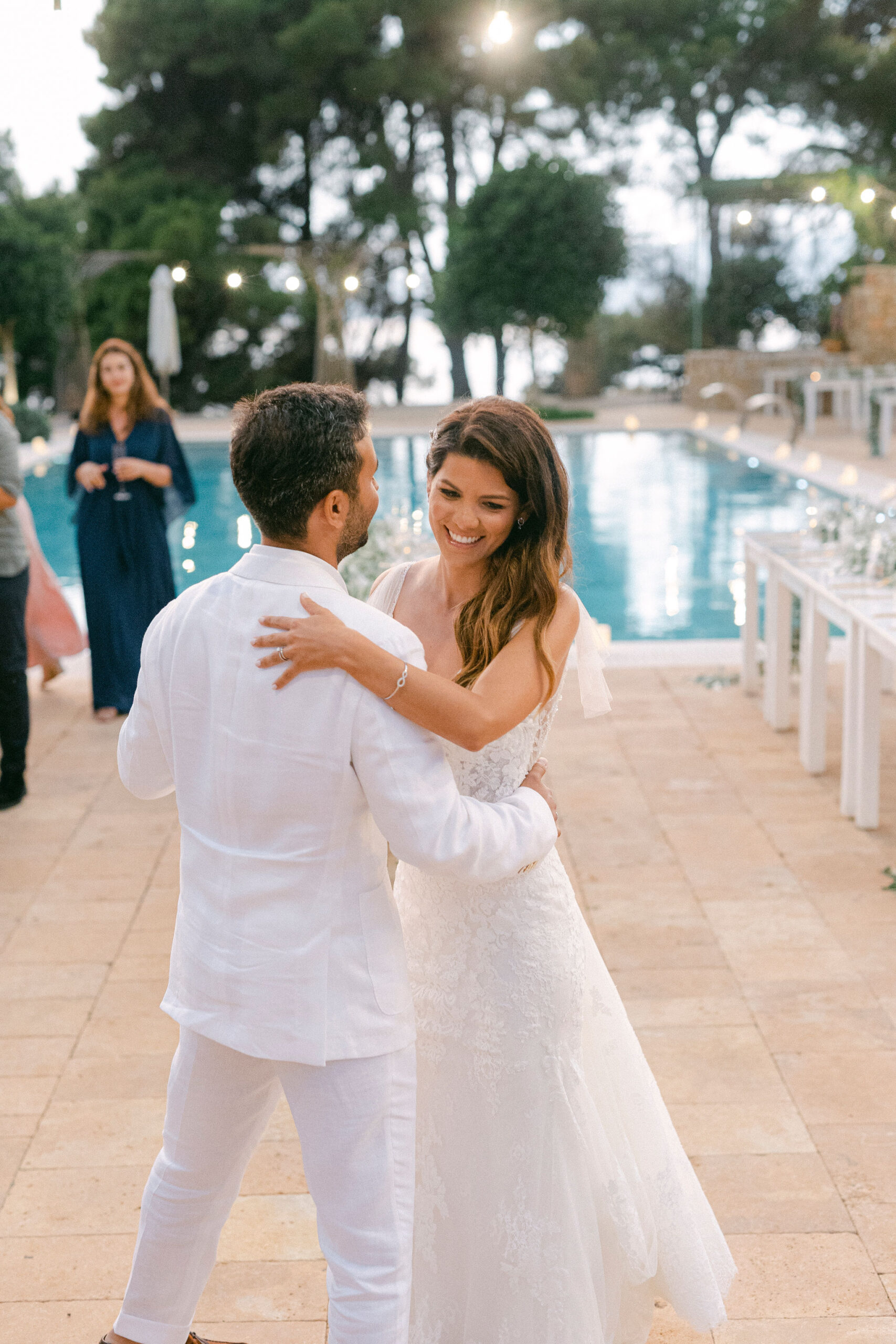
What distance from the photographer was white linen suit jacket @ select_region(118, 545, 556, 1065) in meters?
1.51

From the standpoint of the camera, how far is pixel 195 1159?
170cm

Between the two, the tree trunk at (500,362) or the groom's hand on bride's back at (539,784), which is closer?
the groom's hand on bride's back at (539,784)

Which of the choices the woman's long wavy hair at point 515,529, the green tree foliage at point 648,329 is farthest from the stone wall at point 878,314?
the woman's long wavy hair at point 515,529

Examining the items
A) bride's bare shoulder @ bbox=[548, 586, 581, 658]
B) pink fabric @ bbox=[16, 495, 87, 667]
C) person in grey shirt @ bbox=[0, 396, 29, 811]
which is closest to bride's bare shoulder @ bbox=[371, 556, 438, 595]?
bride's bare shoulder @ bbox=[548, 586, 581, 658]

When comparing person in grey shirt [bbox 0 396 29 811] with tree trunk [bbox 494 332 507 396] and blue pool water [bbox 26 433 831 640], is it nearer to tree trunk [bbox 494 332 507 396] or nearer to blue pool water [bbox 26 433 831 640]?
blue pool water [bbox 26 433 831 640]

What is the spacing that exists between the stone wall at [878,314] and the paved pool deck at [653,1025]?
15.9m

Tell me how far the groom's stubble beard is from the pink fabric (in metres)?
4.88

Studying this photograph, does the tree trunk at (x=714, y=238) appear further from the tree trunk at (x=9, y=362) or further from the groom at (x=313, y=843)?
the groom at (x=313, y=843)

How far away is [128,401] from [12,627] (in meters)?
1.40

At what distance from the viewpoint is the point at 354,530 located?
5.24ft

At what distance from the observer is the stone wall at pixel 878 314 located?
19.5m

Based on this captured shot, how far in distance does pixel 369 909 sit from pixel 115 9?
24570 mm

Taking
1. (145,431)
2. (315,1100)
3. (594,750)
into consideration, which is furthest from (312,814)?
(145,431)

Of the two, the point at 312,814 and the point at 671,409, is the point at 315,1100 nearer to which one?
the point at 312,814
